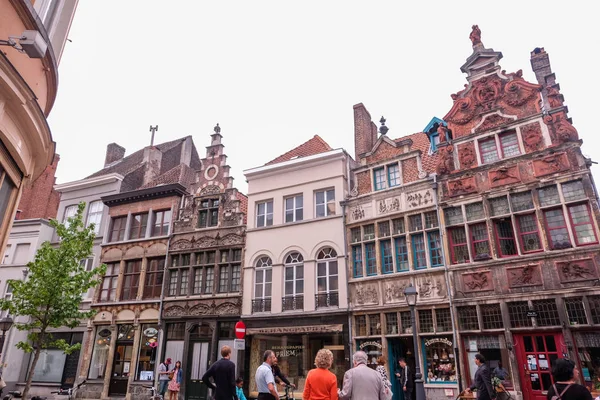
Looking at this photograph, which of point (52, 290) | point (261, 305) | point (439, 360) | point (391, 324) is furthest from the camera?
point (261, 305)

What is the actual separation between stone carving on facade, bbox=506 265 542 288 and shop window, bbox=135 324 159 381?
1593 cm

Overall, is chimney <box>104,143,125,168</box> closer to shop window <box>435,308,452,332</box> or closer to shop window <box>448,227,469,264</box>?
shop window <box>448,227,469,264</box>

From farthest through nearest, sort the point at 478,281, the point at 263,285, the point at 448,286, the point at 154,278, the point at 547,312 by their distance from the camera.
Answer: the point at 154,278
the point at 263,285
the point at 448,286
the point at 478,281
the point at 547,312

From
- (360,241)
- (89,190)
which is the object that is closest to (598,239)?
(360,241)

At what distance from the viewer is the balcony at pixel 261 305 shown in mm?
19078

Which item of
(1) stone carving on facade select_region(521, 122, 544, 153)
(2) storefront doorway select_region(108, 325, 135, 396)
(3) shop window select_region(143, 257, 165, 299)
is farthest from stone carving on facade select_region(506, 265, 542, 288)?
(2) storefront doorway select_region(108, 325, 135, 396)

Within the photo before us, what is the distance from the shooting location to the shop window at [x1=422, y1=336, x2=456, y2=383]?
14594 mm

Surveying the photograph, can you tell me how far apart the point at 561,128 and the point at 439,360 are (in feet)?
29.1

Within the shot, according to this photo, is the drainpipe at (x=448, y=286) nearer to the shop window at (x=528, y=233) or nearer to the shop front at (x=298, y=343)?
the shop window at (x=528, y=233)

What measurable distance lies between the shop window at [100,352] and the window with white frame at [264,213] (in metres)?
9.66

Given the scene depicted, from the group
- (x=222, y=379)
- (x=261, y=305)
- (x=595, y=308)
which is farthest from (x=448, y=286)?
Result: (x=222, y=379)

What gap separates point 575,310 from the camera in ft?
42.5

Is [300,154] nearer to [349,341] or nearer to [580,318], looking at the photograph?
[349,341]

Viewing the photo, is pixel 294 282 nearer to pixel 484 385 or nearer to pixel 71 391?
pixel 484 385
